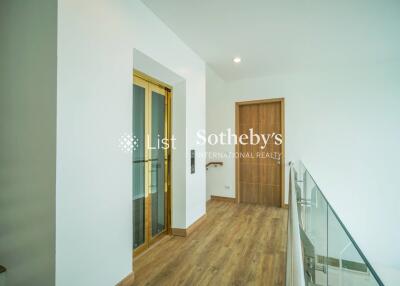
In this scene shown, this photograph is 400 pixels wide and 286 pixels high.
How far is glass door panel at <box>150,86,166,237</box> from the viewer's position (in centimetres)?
280

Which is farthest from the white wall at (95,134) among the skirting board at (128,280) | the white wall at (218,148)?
the white wall at (218,148)

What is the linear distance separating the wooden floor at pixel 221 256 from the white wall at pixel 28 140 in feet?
3.19

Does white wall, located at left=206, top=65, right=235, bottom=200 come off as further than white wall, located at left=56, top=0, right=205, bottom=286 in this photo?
Yes

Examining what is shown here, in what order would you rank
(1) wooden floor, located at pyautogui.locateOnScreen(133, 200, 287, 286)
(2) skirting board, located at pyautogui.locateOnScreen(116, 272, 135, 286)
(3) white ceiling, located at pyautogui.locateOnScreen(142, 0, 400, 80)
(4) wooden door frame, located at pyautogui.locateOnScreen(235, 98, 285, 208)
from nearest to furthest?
(2) skirting board, located at pyautogui.locateOnScreen(116, 272, 135, 286), (1) wooden floor, located at pyautogui.locateOnScreen(133, 200, 287, 286), (3) white ceiling, located at pyautogui.locateOnScreen(142, 0, 400, 80), (4) wooden door frame, located at pyautogui.locateOnScreen(235, 98, 285, 208)

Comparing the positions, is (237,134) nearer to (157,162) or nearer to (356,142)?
(356,142)

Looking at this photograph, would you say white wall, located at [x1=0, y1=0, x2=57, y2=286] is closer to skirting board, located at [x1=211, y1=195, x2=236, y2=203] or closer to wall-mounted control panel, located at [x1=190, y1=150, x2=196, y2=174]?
wall-mounted control panel, located at [x1=190, y1=150, x2=196, y2=174]

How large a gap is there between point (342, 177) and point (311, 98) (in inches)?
61.4

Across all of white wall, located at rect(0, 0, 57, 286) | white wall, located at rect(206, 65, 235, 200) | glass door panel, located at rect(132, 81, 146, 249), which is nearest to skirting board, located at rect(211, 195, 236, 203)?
white wall, located at rect(206, 65, 235, 200)

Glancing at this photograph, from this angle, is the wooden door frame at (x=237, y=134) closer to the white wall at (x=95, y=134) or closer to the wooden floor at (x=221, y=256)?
the wooden floor at (x=221, y=256)

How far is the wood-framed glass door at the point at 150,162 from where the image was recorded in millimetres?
2492

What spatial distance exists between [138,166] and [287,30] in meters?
2.45

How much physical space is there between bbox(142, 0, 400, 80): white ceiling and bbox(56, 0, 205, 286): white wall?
2.07ft

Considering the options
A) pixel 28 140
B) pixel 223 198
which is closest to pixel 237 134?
pixel 223 198

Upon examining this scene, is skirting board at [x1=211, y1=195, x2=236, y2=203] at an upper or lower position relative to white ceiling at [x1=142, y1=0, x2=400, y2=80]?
lower
